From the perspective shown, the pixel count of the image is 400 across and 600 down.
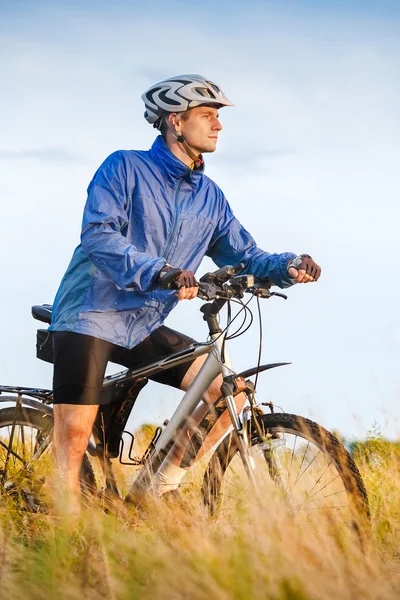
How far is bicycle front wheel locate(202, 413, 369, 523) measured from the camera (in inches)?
185

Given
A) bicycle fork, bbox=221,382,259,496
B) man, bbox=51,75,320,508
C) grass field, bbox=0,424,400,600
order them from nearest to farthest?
grass field, bbox=0,424,400,600
bicycle fork, bbox=221,382,259,496
man, bbox=51,75,320,508

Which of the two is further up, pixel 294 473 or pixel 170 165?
pixel 170 165

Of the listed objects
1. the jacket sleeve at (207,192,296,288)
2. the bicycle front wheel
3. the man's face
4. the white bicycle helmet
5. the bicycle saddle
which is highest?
the white bicycle helmet

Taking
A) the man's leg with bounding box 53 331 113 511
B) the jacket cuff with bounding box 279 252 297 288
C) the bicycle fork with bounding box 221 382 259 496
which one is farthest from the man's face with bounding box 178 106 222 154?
the bicycle fork with bounding box 221 382 259 496

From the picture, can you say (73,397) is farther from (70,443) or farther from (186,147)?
(186,147)

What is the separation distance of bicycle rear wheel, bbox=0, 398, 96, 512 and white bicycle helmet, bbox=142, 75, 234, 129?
1.97 m

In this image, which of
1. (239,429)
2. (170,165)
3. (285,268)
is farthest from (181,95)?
(239,429)

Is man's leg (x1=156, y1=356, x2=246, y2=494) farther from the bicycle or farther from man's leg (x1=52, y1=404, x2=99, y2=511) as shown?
man's leg (x1=52, y1=404, x2=99, y2=511)

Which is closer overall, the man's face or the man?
the man

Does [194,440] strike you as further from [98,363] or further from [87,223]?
[87,223]

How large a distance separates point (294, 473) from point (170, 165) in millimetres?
1845

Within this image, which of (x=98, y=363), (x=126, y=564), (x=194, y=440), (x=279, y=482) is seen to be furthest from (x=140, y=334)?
(x=126, y=564)

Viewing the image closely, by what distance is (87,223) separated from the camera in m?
5.11

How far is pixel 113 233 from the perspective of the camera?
502cm
